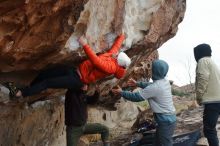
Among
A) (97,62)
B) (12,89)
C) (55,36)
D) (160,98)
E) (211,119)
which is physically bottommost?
(211,119)

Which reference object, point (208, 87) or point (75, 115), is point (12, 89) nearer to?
point (75, 115)

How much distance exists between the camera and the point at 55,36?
7148mm

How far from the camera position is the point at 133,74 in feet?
Answer: 41.7

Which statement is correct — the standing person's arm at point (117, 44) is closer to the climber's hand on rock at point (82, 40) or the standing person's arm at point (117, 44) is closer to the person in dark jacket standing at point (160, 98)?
the climber's hand on rock at point (82, 40)

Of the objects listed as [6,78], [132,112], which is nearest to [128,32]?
[6,78]

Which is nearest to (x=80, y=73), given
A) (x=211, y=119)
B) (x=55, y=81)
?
(x=55, y=81)

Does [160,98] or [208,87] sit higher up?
[208,87]

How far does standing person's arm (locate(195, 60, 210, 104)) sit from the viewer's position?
342 inches

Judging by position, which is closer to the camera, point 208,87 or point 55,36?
point 55,36

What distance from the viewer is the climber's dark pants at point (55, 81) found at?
7.23m

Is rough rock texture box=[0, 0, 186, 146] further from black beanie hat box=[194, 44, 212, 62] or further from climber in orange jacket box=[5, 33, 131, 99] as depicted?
black beanie hat box=[194, 44, 212, 62]

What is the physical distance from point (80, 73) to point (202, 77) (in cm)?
230

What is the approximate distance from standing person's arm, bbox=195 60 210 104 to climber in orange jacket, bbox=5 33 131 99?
1529 millimetres

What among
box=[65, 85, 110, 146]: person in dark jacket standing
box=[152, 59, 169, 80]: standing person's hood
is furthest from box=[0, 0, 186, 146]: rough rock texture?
box=[152, 59, 169, 80]: standing person's hood
